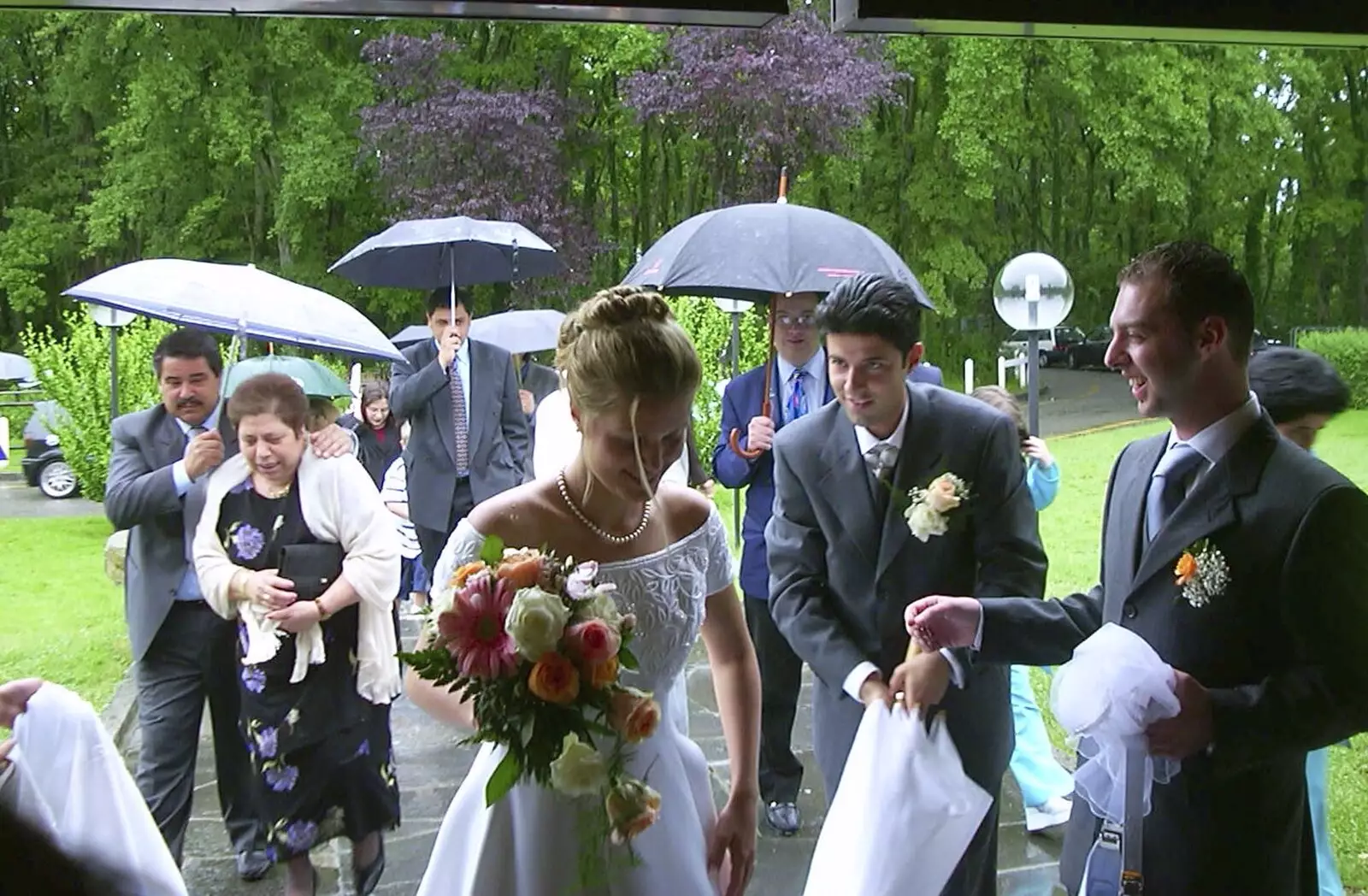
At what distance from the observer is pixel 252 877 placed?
3396 millimetres

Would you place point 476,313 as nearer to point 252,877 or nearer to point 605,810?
point 252,877

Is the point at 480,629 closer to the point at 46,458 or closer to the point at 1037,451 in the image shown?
the point at 1037,451

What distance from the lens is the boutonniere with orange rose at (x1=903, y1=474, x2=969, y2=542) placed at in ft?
7.45

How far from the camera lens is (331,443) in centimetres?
315

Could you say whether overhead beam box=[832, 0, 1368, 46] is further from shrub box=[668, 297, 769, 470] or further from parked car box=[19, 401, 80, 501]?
shrub box=[668, 297, 769, 470]

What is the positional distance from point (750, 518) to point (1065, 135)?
4.20 m

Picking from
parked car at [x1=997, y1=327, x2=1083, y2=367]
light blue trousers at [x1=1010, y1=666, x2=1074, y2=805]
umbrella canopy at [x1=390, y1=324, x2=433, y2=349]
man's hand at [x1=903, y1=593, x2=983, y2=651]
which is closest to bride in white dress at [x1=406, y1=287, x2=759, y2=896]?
man's hand at [x1=903, y1=593, x2=983, y2=651]

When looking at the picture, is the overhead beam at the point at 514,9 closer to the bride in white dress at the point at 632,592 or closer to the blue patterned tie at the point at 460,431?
the bride in white dress at the point at 632,592

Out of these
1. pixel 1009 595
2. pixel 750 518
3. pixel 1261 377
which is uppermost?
pixel 1261 377

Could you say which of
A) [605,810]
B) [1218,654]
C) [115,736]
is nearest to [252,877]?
[115,736]

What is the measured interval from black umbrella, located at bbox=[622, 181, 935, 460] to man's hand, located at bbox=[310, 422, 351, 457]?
1112mm

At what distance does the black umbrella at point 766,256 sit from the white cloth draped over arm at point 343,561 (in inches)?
47.1

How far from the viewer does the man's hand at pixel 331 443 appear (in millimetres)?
3119

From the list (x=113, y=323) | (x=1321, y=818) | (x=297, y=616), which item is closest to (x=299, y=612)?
(x=297, y=616)
